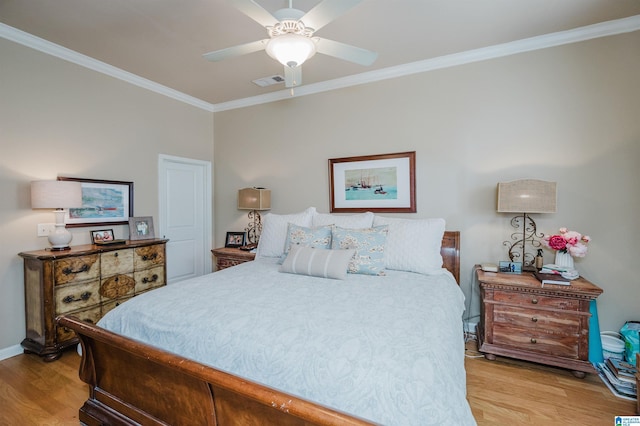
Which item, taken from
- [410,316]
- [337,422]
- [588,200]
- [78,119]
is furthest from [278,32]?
[588,200]

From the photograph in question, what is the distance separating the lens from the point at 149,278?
334cm

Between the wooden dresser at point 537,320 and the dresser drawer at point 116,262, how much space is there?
3.32m

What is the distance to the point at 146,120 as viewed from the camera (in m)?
3.74

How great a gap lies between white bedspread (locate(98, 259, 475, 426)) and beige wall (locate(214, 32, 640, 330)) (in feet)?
4.65

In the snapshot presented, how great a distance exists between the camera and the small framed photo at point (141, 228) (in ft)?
11.4

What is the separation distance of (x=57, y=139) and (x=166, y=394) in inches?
110

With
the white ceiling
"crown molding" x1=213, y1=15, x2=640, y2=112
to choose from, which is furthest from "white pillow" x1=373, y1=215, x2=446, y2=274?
the white ceiling

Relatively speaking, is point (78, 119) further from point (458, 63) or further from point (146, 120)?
point (458, 63)

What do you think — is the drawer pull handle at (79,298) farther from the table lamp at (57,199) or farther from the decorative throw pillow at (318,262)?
the decorative throw pillow at (318,262)

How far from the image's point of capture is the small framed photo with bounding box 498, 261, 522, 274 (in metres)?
2.69

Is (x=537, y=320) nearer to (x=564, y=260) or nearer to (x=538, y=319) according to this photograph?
(x=538, y=319)

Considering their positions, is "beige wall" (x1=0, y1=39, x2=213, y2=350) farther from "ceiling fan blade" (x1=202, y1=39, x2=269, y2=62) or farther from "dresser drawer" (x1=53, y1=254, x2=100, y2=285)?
"ceiling fan blade" (x1=202, y1=39, x2=269, y2=62)

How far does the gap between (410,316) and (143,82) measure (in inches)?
153

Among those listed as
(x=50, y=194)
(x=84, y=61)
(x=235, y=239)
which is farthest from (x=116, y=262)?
(x=84, y=61)
